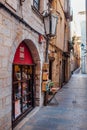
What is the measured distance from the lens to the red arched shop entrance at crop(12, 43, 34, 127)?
21.4 ft

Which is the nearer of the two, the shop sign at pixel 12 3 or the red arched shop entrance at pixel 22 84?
the shop sign at pixel 12 3

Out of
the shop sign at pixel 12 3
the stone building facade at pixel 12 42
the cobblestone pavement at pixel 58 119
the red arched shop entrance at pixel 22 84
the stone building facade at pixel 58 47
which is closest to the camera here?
the stone building facade at pixel 12 42

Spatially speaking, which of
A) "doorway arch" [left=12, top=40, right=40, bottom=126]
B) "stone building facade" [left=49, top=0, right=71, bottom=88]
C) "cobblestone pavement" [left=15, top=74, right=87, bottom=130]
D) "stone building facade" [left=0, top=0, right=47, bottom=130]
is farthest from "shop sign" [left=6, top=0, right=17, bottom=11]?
"stone building facade" [left=49, top=0, right=71, bottom=88]

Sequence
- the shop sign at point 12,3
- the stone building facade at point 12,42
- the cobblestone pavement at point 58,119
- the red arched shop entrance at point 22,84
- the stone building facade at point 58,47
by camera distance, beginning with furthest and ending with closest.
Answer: the stone building facade at point 58,47
the red arched shop entrance at point 22,84
the cobblestone pavement at point 58,119
the shop sign at point 12,3
the stone building facade at point 12,42

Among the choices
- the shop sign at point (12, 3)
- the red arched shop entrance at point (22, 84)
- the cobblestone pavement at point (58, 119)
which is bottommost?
the cobblestone pavement at point (58, 119)

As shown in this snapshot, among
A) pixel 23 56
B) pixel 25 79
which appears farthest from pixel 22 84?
pixel 23 56

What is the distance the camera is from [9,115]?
17.8ft

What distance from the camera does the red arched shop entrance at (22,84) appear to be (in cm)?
653

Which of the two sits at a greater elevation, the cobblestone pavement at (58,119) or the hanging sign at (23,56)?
the hanging sign at (23,56)

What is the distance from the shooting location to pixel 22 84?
7320 millimetres

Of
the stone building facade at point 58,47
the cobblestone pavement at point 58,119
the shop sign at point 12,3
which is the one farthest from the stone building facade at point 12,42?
the stone building facade at point 58,47

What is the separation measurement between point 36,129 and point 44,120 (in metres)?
0.90

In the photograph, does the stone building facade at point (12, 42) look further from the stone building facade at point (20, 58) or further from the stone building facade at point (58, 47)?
the stone building facade at point (58, 47)

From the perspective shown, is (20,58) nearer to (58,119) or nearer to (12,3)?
(12,3)
